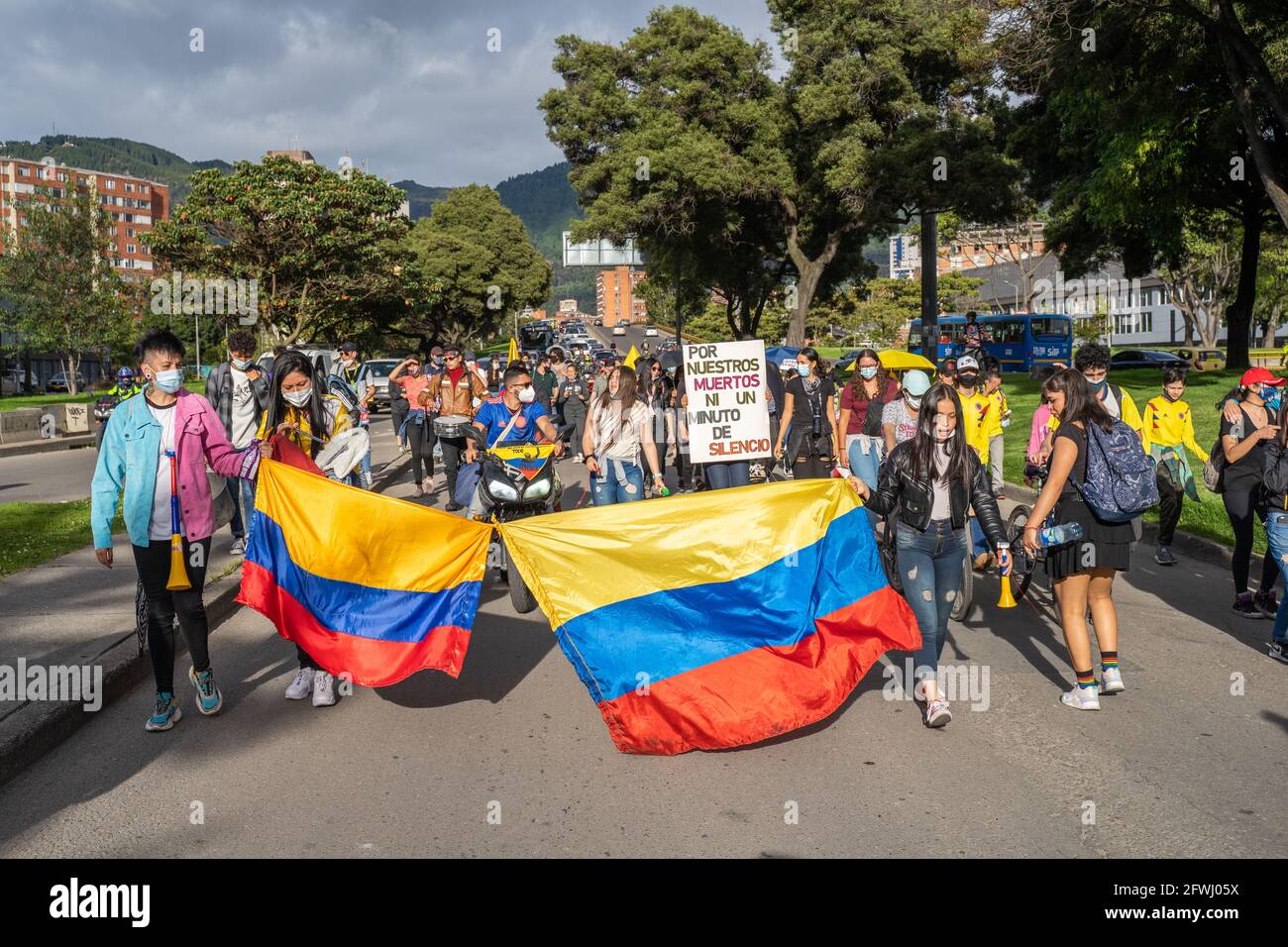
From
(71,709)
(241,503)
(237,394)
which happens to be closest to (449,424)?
(241,503)

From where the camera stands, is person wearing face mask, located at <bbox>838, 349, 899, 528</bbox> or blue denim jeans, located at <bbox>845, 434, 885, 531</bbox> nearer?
blue denim jeans, located at <bbox>845, 434, 885, 531</bbox>

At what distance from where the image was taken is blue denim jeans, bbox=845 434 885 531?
1081 cm

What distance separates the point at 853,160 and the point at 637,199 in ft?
23.1

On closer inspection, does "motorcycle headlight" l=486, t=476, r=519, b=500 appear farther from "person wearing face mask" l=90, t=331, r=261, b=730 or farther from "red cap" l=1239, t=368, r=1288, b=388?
→ "red cap" l=1239, t=368, r=1288, b=388

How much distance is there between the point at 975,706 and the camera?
20.2 feet

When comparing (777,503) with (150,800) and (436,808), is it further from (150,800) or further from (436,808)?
(150,800)

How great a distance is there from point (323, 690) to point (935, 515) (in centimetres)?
355

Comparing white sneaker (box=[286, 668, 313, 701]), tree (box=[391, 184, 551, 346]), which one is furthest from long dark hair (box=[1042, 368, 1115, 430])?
tree (box=[391, 184, 551, 346])

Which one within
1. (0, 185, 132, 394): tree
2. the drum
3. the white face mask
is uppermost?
(0, 185, 132, 394): tree

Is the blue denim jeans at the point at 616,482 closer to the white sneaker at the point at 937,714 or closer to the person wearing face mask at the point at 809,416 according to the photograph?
the person wearing face mask at the point at 809,416

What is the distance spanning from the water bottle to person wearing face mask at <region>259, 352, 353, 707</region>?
4.07 meters

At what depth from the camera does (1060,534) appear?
19.9ft

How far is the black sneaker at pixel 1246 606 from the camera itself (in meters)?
8.29
